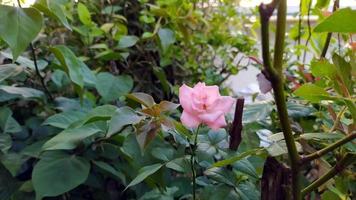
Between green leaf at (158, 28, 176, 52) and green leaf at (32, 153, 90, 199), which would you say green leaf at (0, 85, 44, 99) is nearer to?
green leaf at (32, 153, 90, 199)

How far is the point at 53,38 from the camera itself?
3.48 ft

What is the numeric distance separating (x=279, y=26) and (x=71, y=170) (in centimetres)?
37

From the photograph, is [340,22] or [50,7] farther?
[50,7]

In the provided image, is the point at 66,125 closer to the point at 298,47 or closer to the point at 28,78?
the point at 28,78

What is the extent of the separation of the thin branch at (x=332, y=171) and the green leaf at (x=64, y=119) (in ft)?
1.22

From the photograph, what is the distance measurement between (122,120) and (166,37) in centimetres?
50

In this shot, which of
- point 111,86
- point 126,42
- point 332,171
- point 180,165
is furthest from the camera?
point 126,42

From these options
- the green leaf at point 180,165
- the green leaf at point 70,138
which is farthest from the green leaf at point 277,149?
the green leaf at point 70,138

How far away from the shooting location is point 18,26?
498 mm

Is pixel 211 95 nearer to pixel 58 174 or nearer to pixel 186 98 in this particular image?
pixel 186 98

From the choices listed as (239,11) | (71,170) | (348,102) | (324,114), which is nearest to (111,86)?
(71,170)

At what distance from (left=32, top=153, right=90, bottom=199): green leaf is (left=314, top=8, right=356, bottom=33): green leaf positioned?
0.37 m

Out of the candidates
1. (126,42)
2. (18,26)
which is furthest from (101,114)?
(126,42)

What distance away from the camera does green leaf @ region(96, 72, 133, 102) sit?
825mm
